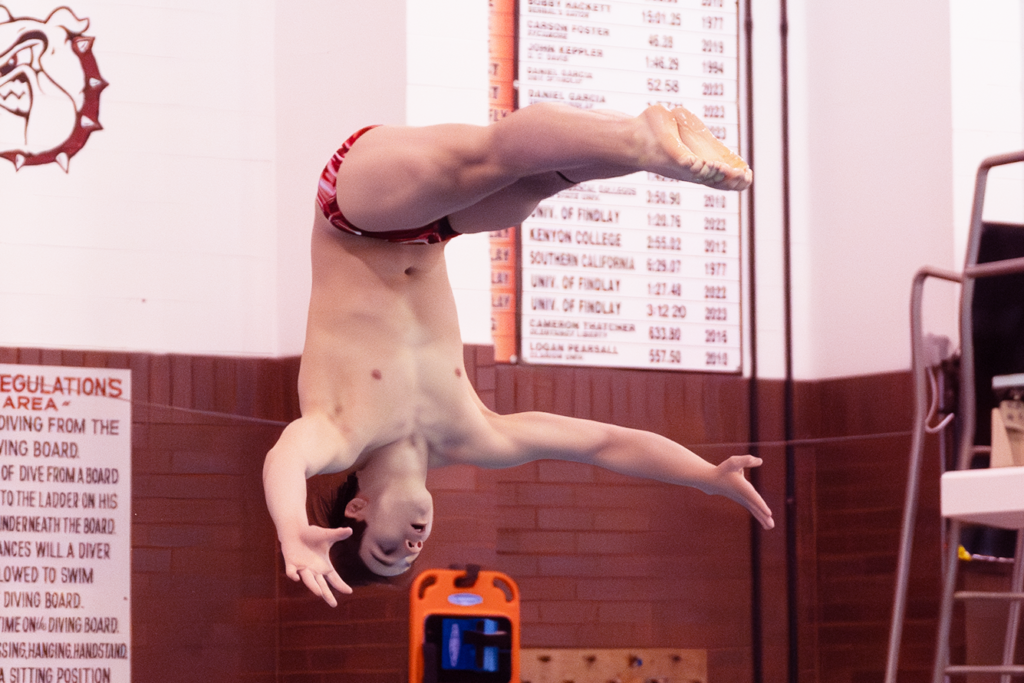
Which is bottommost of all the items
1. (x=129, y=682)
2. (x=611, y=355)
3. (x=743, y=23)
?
(x=129, y=682)

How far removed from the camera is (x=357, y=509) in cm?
304

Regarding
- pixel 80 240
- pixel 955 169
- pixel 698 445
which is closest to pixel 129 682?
pixel 80 240

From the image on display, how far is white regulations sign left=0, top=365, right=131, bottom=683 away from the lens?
9.32ft

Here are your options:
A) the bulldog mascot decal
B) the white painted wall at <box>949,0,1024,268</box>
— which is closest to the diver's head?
the bulldog mascot decal

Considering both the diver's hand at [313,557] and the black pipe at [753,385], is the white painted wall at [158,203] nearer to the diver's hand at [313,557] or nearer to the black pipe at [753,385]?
the diver's hand at [313,557]

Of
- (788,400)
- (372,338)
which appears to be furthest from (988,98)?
(372,338)

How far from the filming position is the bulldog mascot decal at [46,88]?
3.00 metres

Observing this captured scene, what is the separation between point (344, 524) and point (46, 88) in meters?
1.18

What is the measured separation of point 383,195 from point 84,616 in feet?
3.70

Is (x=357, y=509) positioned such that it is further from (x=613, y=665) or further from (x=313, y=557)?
(x=613, y=665)

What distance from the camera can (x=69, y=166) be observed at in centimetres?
303

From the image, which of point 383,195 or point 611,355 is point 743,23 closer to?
point 611,355

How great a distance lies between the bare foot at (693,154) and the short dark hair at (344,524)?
4.35 ft

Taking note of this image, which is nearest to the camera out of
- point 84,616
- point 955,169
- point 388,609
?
point 84,616
